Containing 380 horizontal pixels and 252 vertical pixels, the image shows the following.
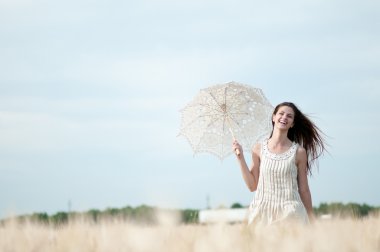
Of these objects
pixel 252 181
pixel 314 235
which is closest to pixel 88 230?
pixel 314 235

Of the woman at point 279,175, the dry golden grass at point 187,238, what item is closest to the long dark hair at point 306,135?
the woman at point 279,175

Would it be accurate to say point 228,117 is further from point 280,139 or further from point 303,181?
point 303,181

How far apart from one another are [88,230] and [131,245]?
588 mm

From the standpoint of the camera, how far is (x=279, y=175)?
5.95 m

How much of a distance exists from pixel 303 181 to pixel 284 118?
0.60 metres

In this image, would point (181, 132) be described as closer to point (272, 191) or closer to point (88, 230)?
point (272, 191)

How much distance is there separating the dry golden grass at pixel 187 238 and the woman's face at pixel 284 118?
6.49 feet

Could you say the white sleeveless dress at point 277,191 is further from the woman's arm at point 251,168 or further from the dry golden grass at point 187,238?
the dry golden grass at point 187,238

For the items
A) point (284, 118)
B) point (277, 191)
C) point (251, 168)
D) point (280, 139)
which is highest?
point (284, 118)

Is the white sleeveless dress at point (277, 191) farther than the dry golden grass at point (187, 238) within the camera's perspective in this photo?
Yes

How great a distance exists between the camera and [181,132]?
691 centimetres

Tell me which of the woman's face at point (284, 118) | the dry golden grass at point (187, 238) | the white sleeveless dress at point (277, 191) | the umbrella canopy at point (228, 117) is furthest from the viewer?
the umbrella canopy at point (228, 117)

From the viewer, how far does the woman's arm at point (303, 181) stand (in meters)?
5.91

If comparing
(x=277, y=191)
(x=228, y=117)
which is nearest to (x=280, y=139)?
(x=277, y=191)
